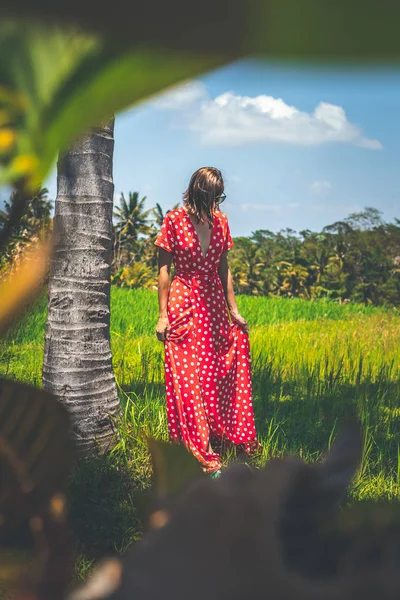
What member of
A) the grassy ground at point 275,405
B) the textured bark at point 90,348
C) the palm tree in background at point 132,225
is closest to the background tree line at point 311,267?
A: the palm tree in background at point 132,225

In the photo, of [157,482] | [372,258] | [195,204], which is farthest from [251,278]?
[157,482]

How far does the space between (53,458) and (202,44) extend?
0.39 feet

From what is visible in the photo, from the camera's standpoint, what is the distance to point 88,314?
2.72 m

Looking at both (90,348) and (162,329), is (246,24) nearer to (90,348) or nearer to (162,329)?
(90,348)

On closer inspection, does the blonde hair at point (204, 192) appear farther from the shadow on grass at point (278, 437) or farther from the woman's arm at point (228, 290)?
the shadow on grass at point (278, 437)

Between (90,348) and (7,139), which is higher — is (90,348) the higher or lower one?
the lower one

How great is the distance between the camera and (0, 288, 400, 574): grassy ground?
219cm

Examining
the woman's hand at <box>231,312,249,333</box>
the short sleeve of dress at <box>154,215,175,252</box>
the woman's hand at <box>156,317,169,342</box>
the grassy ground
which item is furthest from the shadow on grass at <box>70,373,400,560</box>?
the short sleeve of dress at <box>154,215,175,252</box>

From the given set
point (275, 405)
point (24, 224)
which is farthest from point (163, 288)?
point (24, 224)

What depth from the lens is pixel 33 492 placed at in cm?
18

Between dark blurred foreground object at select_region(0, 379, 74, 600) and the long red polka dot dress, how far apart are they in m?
3.12

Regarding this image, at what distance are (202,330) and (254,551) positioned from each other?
341 cm

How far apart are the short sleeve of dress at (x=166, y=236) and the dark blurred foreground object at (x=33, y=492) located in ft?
10.3

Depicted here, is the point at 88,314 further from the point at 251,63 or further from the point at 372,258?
the point at 372,258
